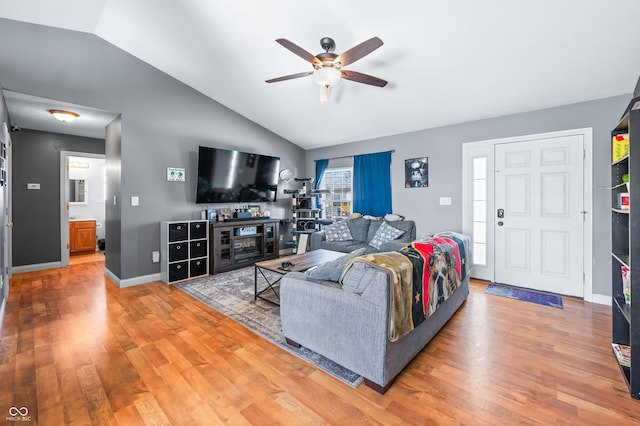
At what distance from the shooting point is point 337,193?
6.11 meters

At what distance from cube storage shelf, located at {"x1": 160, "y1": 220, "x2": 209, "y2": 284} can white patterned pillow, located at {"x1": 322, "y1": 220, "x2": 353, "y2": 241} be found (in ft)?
7.01

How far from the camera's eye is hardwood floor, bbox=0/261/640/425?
162cm

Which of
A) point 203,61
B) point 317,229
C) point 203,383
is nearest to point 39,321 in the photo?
point 203,383

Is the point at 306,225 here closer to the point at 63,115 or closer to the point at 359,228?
the point at 359,228

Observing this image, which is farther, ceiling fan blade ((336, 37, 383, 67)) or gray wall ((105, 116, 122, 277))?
gray wall ((105, 116, 122, 277))

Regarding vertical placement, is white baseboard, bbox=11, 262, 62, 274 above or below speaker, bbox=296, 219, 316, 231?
below

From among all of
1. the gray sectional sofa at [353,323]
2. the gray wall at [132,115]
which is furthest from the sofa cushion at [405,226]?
the gray wall at [132,115]

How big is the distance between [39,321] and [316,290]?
2962mm

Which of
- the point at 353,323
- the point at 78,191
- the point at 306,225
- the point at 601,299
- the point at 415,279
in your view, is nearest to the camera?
the point at 353,323

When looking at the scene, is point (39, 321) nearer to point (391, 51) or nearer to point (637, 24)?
point (391, 51)

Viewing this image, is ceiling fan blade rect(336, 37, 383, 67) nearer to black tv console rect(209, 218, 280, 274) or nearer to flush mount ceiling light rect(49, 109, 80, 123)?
Result: black tv console rect(209, 218, 280, 274)

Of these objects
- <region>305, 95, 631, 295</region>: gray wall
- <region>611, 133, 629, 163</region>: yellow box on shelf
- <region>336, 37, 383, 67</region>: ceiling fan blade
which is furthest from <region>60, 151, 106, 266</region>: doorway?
<region>611, 133, 629, 163</region>: yellow box on shelf

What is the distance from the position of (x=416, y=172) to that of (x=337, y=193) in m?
1.87

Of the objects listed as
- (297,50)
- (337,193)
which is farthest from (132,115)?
(337,193)
